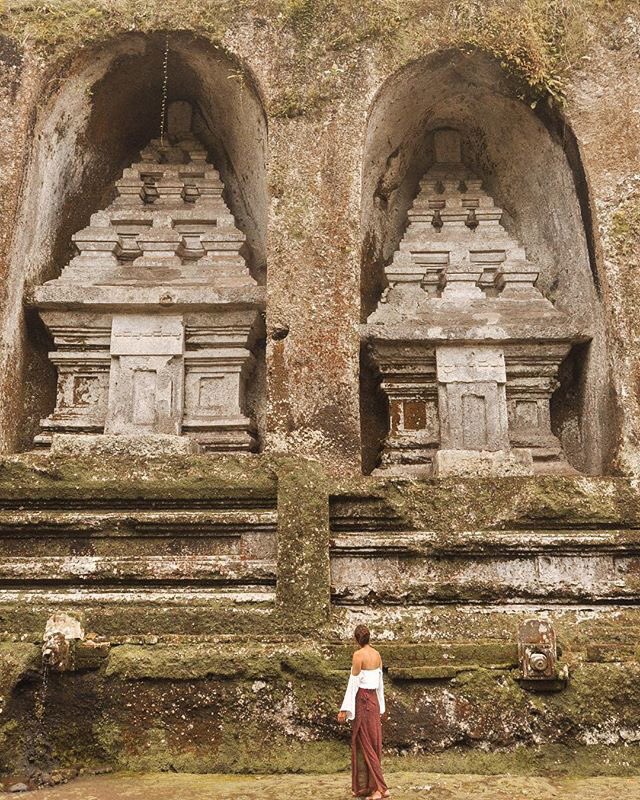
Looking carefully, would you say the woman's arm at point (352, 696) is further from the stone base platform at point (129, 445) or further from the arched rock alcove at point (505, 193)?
the arched rock alcove at point (505, 193)

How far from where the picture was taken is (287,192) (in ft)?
22.1

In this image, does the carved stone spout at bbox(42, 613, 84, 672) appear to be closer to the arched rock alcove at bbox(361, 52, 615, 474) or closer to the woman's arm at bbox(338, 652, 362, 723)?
the woman's arm at bbox(338, 652, 362, 723)

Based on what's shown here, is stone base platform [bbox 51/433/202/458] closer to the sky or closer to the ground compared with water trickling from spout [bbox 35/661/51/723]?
closer to the sky

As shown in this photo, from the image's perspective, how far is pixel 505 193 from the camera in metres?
8.13

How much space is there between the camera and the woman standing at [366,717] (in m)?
3.85

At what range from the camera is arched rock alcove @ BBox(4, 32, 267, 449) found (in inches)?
280

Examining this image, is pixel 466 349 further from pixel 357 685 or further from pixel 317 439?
pixel 357 685

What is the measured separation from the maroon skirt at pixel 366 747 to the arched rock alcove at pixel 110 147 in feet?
12.3

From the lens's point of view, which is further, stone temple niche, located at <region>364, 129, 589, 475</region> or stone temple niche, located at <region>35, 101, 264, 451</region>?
stone temple niche, located at <region>35, 101, 264, 451</region>

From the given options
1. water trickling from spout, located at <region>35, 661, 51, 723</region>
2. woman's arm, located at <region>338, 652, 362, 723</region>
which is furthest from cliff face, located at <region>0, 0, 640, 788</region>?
woman's arm, located at <region>338, 652, 362, 723</region>

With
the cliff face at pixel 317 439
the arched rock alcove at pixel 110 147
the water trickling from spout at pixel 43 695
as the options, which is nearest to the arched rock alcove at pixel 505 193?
the cliff face at pixel 317 439

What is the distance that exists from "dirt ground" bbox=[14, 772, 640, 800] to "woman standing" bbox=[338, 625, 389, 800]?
237mm

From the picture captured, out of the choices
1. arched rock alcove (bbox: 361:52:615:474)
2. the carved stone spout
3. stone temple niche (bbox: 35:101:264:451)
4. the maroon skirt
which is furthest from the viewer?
stone temple niche (bbox: 35:101:264:451)

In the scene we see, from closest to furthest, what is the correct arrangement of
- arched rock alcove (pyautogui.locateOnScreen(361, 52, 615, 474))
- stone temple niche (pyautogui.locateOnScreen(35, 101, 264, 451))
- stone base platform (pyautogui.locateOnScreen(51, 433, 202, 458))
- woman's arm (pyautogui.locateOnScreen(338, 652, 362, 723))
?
woman's arm (pyautogui.locateOnScreen(338, 652, 362, 723)) → stone base platform (pyautogui.locateOnScreen(51, 433, 202, 458)) → arched rock alcove (pyautogui.locateOnScreen(361, 52, 615, 474)) → stone temple niche (pyautogui.locateOnScreen(35, 101, 264, 451))
